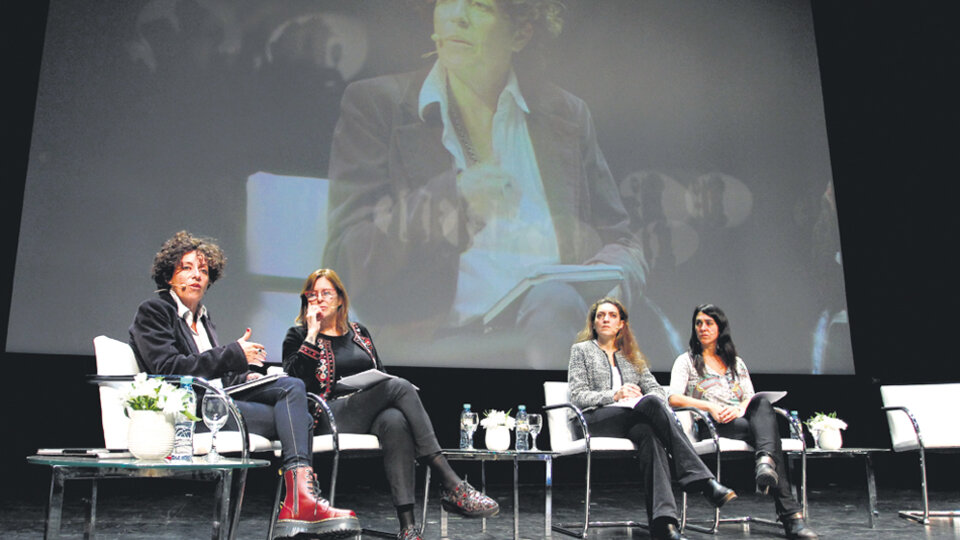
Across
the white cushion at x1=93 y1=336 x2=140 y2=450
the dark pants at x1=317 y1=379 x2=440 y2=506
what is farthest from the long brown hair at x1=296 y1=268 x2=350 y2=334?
the white cushion at x1=93 y1=336 x2=140 y2=450

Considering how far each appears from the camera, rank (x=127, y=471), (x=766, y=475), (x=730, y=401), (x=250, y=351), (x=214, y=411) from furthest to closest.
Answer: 1. (x=730, y=401)
2. (x=766, y=475)
3. (x=250, y=351)
4. (x=214, y=411)
5. (x=127, y=471)

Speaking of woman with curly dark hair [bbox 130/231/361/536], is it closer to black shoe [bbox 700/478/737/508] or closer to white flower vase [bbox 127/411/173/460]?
white flower vase [bbox 127/411/173/460]

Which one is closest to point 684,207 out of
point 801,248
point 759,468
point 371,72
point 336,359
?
point 801,248

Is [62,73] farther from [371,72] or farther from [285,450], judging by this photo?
[285,450]

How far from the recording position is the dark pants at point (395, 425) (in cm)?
260

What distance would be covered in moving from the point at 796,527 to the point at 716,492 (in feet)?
1.73

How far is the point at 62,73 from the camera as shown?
426cm

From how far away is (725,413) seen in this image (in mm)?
3381

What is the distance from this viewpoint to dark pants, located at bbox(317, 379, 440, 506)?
8.52 ft

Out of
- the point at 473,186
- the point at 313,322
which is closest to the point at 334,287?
the point at 313,322

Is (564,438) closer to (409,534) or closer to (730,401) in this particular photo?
(730,401)

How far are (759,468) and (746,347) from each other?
8.07 ft

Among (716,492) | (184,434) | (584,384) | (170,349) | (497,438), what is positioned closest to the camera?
(184,434)

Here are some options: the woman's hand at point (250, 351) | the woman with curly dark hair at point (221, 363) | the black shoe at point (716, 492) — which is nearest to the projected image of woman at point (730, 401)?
the black shoe at point (716, 492)
